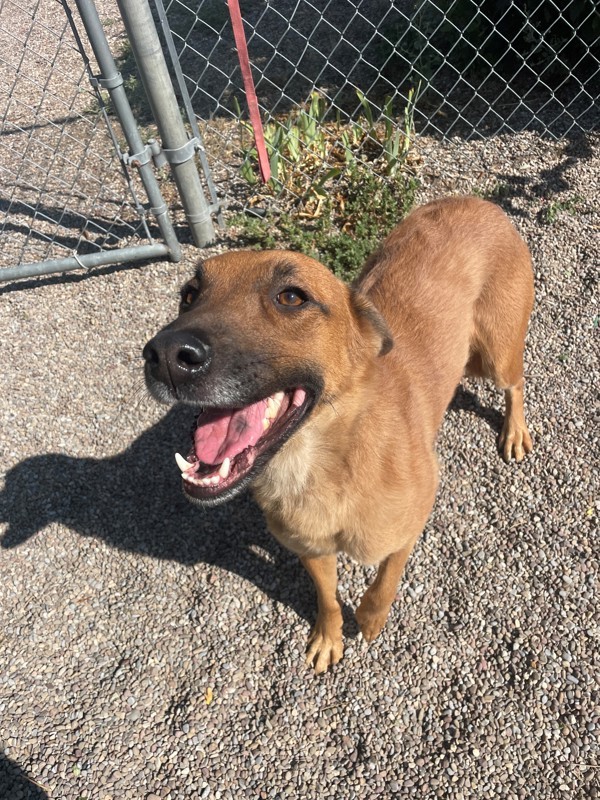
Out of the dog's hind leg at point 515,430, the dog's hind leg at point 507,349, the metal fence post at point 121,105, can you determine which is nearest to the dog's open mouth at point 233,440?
the dog's hind leg at point 507,349

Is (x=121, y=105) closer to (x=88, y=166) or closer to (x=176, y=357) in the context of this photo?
(x=88, y=166)

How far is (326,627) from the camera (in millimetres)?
3002

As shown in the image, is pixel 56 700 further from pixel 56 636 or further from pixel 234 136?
pixel 234 136

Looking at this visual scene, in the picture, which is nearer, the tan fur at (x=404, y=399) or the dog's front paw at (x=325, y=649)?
the tan fur at (x=404, y=399)

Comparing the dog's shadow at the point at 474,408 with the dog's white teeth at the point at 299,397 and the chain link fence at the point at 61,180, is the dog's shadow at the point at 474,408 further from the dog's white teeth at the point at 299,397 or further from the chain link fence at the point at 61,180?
the chain link fence at the point at 61,180

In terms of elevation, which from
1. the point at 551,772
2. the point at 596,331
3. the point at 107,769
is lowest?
the point at 107,769

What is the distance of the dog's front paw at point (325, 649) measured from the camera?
2.98 m

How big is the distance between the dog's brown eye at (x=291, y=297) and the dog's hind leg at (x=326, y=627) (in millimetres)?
1271

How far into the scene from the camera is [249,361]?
1.96 m

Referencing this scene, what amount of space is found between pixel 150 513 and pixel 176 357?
206cm

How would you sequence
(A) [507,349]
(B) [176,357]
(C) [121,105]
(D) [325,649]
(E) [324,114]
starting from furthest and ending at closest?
(E) [324,114], (C) [121,105], (A) [507,349], (D) [325,649], (B) [176,357]

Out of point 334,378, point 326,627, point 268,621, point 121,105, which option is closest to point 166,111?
point 121,105

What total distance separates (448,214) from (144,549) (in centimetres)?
258

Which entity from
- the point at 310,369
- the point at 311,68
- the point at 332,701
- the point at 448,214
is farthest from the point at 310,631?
the point at 311,68
